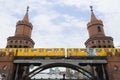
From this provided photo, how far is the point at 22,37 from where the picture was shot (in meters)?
42.3

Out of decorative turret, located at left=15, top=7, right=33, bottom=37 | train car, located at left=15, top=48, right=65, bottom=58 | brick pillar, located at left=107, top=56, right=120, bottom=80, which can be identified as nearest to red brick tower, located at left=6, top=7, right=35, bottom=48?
decorative turret, located at left=15, top=7, right=33, bottom=37

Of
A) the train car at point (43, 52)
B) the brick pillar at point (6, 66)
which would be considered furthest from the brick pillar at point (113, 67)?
the brick pillar at point (6, 66)

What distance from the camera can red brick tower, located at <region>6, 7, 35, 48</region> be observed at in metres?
41.6

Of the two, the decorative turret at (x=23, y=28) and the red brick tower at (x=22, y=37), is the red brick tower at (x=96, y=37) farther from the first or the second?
the decorative turret at (x=23, y=28)

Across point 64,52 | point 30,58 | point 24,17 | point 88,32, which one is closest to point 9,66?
point 30,58

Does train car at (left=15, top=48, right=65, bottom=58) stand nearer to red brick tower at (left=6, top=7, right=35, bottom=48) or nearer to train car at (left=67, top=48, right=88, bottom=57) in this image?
train car at (left=67, top=48, right=88, bottom=57)

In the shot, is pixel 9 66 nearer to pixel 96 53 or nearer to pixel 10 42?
pixel 10 42

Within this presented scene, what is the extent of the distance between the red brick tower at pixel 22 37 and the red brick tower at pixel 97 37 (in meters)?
17.0

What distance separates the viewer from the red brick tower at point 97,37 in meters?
41.2

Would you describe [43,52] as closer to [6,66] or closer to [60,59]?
[60,59]

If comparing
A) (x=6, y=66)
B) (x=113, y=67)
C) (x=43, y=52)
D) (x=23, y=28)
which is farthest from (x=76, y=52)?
(x=23, y=28)

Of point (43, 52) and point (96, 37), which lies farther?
point (96, 37)

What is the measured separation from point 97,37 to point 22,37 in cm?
2064

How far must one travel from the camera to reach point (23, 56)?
32656 mm
